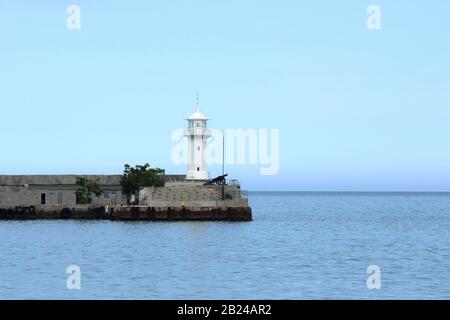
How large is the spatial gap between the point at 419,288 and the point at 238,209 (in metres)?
41.1

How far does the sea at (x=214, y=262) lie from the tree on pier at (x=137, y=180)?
22.4ft

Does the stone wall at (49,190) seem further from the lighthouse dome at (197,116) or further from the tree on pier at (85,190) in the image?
the lighthouse dome at (197,116)

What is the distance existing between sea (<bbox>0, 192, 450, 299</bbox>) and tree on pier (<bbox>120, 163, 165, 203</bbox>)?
22.4 feet

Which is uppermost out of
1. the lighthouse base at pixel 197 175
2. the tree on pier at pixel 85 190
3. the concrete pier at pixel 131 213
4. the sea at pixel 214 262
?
the lighthouse base at pixel 197 175

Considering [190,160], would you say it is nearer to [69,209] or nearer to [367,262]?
[69,209]

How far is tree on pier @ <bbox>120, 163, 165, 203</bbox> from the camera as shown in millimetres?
81812

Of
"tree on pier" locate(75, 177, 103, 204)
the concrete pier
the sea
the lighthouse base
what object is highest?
the lighthouse base

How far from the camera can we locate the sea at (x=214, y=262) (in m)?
34.3

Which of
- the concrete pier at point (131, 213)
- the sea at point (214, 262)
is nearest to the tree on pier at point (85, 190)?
the concrete pier at point (131, 213)

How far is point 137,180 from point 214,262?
3731 cm

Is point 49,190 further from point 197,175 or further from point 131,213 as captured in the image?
point 197,175

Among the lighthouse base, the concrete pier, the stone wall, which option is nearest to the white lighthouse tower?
the lighthouse base

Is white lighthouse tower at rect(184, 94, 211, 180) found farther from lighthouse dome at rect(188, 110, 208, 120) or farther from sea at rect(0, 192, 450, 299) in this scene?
sea at rect(0, 192, 450, 299)
